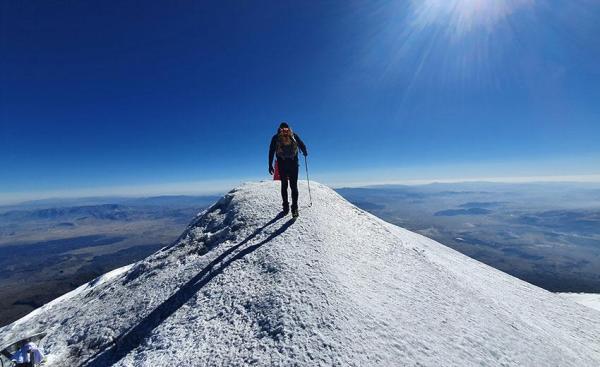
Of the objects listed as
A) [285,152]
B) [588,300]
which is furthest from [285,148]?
[588,300]

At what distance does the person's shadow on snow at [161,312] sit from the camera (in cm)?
898

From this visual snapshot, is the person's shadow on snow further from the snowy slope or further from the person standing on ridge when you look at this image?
the person standing on ridge

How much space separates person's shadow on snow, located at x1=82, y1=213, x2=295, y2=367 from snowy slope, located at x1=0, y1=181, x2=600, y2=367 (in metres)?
0.06

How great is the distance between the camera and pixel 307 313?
831 cm

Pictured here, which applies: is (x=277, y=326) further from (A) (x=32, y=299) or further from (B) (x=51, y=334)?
(A) (x=32, y=299)

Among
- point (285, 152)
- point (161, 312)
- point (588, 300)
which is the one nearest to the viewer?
point (161, 312)

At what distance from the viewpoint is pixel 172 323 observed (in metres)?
9.05

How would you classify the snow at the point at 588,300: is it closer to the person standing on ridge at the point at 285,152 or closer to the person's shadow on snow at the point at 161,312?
the person standing on ridge at the point at 285,152

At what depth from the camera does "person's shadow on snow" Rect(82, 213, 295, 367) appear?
898cm

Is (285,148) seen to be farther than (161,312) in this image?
Yes

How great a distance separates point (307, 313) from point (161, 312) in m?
5.48

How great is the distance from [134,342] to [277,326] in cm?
495

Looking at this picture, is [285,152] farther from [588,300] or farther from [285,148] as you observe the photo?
[588,300]

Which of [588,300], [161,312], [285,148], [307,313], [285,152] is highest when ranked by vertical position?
[285,148]
